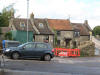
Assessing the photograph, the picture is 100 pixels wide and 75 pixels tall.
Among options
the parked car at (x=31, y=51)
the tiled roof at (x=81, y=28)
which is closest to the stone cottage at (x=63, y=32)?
the tiled roof at (x=81, y=28)

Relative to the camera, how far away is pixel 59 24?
59969 mm

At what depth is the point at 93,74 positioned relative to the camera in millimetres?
12023

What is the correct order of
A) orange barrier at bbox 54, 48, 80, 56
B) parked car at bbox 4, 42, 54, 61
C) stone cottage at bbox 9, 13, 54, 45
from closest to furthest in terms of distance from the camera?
parked car at bbox 4, 42, 54, 61 → orange barrier at bbox 54, 48, 80, 56 → stone cottage at bbox 9, 13, 54, 45

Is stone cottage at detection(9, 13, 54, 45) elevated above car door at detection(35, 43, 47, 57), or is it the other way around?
stone cottage at detection(9, 13, 54, 45)

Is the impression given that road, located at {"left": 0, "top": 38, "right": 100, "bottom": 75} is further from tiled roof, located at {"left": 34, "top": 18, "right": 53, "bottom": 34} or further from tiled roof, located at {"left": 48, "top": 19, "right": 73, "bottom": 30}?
tiled roof, located at {"left": 48, "top": 19, "right": 73, "bottom": 30}

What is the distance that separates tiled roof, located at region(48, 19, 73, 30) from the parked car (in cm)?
3826

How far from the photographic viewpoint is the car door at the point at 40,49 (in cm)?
1945

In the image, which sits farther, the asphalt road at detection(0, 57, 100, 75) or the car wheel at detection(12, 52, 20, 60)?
Answer: the car wheel at detection(12, 52, 20, 60)

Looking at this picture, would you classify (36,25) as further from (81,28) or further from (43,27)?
(81,28)

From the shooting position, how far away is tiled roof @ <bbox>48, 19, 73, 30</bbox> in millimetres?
58344

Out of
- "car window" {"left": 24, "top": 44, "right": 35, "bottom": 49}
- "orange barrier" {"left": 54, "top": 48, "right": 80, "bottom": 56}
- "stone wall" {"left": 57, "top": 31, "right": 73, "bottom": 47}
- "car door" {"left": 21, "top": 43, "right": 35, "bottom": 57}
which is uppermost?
"stone wall" {"left": 57, "top": 31, "right": 73, "bottom": 47}

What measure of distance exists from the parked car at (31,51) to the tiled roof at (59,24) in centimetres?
3826

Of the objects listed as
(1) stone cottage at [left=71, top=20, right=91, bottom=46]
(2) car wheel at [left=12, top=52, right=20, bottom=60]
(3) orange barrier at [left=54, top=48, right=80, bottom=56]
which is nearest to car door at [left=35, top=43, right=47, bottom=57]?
(2) car wheel at [left=12, top=52, right=20, bottom=60]

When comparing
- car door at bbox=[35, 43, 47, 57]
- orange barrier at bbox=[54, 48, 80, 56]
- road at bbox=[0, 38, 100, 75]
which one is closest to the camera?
road at bbox=[0, 38, 100, 75]
